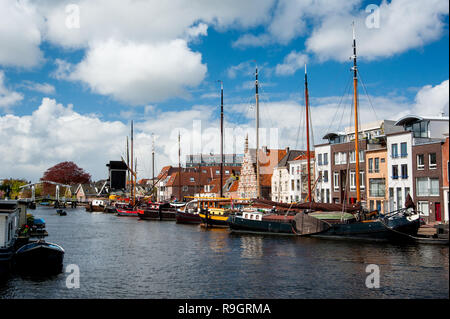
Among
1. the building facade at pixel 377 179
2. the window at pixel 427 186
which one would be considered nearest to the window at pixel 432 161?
the window at pixel 427 186

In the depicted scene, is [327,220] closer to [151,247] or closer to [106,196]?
[151,247]

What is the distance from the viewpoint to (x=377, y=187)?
6875 centimetres

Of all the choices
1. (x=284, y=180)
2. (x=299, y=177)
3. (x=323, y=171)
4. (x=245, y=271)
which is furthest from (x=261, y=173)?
(x=245, y=271)

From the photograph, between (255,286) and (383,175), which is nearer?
(255,286)

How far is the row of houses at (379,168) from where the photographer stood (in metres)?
58.2

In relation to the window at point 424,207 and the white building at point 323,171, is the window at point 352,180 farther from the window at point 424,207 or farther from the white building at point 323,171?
the window at point 424,207

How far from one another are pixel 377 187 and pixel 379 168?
3128mm

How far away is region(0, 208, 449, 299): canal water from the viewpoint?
82.5ft

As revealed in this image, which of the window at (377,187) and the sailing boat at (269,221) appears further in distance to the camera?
the window at (377,187)

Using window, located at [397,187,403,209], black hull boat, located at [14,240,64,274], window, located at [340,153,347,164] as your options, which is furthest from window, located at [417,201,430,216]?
black hull boat, located at [14,240,64,274]

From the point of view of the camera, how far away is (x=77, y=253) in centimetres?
4081

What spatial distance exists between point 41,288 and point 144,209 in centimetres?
7318

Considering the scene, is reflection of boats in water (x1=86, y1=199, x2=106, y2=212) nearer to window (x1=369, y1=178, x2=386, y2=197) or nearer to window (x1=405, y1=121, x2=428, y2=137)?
window (x1=369, y1=178, x2=386, y2=197)

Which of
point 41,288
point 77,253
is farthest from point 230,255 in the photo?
point 41,288
